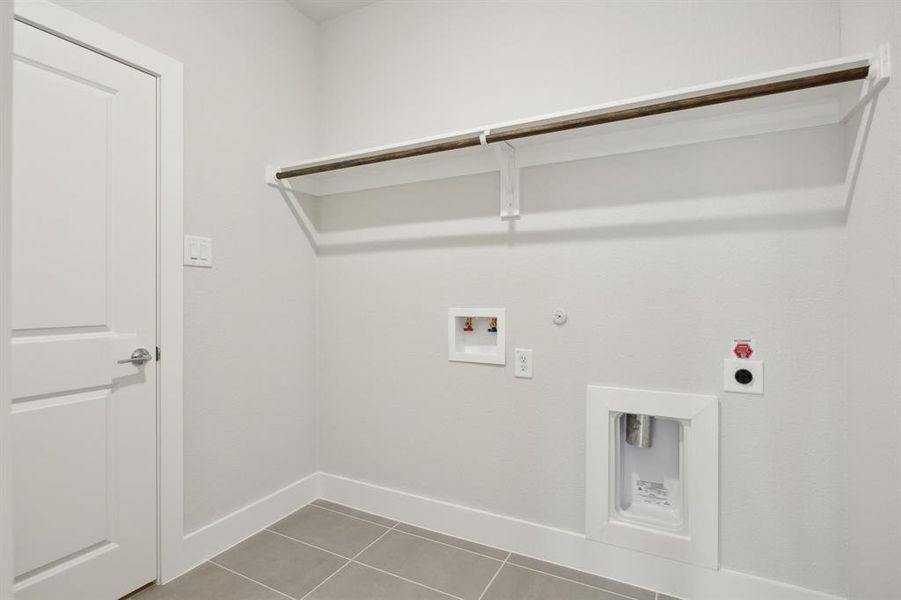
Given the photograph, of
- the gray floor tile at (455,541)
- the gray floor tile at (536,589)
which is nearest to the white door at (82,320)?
the gray floor tile at (455,541)

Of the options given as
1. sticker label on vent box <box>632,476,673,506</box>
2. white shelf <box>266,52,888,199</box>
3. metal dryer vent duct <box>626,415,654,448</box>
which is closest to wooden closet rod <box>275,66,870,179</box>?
white shelf <box>266,52,888,199</box>

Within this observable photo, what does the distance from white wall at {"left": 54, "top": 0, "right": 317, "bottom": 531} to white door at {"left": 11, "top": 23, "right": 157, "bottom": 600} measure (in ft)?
0.62

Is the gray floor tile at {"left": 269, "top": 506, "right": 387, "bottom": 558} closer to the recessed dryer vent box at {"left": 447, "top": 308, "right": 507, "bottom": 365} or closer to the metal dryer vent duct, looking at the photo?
the recessed dryer vent box at {"left": 447, "top": 308, "right": 507, "bottom": 365}

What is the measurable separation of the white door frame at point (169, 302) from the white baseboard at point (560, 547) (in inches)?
33.2

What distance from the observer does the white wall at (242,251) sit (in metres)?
1.89

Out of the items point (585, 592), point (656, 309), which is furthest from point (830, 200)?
point (585, 592)

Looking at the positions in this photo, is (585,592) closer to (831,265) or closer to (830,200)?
(831,265)

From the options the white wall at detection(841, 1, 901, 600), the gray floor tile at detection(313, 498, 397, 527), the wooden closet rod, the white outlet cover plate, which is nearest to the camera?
the white wall at detection(841, 1, 901, 600)

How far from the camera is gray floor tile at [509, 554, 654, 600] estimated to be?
1.69 metres

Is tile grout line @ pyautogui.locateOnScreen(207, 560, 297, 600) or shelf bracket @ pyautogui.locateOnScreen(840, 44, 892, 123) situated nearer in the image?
shelf bracket @ pyautogui.locateOnScreen(840, 44, 892, 123)

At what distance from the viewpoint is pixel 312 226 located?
98.7 inches

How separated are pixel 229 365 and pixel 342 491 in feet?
3.08

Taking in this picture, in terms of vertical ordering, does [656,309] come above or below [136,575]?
above

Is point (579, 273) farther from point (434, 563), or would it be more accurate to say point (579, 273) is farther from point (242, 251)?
point (242, 251)
